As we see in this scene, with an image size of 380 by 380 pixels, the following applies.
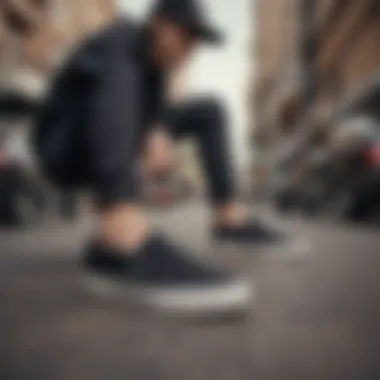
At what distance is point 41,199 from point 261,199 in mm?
110

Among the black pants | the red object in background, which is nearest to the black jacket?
the black pants

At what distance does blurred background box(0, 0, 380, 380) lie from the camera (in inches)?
10.7

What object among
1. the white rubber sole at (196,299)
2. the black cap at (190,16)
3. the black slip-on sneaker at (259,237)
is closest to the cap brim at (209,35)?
the black cap at (190,16)

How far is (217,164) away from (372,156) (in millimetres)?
215

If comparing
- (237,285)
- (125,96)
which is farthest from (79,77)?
(237,285)

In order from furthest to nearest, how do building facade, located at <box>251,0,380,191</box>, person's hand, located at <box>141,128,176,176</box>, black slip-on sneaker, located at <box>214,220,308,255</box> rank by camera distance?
black slip-on sneaker, located at <box>214,220,308,255</box>, person's hand, located at <box>141,128,176,176</box>, building facade, located at <box>251,0,380,191</box>

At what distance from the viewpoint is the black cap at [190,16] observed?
1.09ft

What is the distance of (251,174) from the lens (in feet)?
1.11

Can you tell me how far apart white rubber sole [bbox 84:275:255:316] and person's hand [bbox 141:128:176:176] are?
0.25 feet

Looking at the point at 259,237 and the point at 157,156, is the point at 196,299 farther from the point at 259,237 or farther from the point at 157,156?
the point at 259,237


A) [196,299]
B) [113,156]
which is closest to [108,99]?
[113,156]

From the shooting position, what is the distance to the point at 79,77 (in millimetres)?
394

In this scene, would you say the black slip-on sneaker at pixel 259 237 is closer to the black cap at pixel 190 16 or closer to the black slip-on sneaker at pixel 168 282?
the black slip-on sneaker at pixel 168 282

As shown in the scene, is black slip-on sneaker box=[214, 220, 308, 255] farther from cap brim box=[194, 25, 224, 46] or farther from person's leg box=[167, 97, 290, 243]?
cap brim box=[194, 25, 224, 46]
